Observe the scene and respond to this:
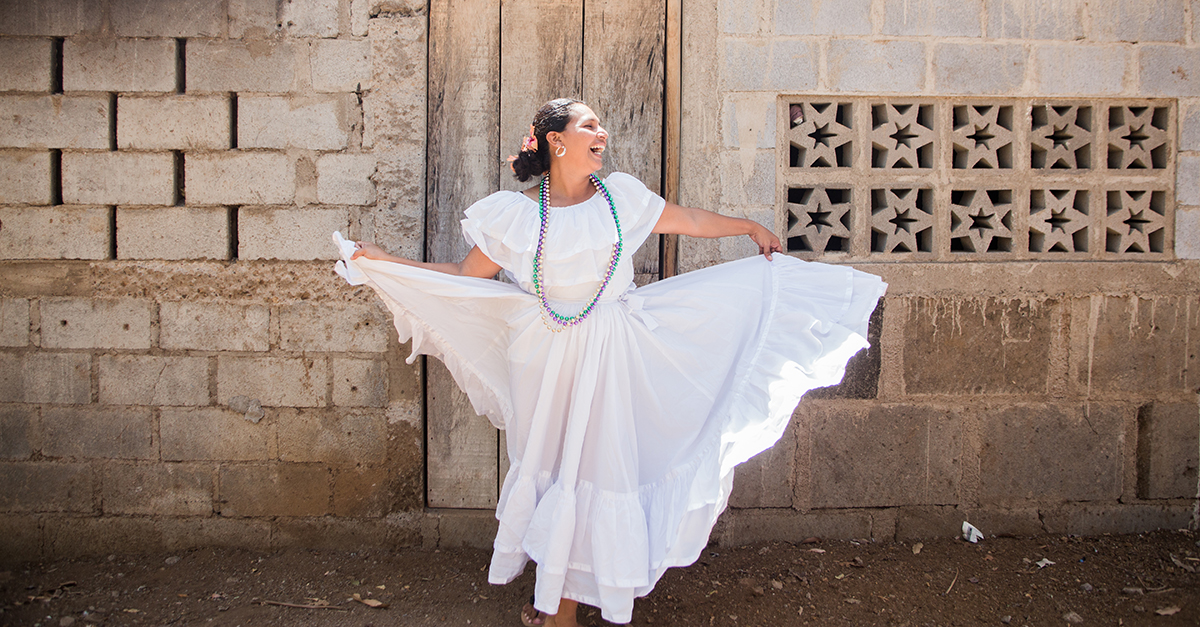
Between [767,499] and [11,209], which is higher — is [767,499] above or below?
below

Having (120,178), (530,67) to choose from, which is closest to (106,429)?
(120,178)

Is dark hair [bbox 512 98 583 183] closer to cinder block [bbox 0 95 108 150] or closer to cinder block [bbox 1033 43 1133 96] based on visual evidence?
cinder block [bbox 0 95 108 150]

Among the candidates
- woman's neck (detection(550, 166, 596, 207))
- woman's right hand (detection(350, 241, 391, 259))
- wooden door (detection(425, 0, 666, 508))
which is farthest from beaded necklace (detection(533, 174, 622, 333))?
wooden door (detection(425, 0, 666, 508))

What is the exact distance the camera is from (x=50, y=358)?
3.41m

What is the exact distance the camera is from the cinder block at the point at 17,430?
11.2 ft

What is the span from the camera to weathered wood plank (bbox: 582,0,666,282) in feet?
11.1

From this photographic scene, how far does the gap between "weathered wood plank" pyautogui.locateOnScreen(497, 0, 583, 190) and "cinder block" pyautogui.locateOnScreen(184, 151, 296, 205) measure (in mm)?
996

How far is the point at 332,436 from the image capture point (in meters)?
3.42

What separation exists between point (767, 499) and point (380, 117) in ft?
8.21

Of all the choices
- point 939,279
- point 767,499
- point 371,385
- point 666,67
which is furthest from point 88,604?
point 939,279

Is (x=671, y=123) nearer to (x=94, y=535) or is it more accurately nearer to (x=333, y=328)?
(x=333, y=328)

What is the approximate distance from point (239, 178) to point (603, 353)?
197cm

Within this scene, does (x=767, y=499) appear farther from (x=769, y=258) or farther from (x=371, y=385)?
(x=371, y=385)

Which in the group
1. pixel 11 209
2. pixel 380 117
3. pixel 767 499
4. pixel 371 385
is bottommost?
pixel 767 499
